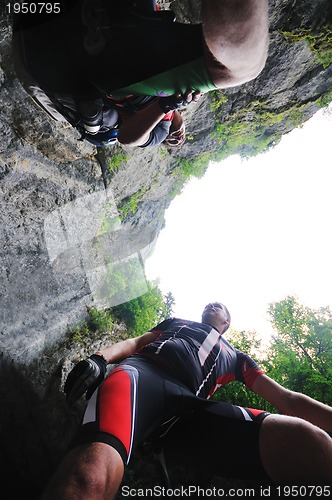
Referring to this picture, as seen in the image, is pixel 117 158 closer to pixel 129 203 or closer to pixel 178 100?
pixel 129 203

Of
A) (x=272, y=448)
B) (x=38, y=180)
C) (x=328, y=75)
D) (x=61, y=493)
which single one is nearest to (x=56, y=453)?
(x=61, y=493)

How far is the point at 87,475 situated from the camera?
180cm

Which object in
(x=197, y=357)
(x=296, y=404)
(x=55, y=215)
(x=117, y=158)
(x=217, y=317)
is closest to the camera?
(x=296, y=404)

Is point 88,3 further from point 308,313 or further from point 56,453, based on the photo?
point 308,313

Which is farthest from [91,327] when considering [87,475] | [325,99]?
[325,99]

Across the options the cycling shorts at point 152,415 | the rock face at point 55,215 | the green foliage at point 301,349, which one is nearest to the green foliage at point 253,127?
the rock face at point 55,215

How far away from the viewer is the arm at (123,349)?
11.5 ft

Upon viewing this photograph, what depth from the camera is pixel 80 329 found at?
502 cm

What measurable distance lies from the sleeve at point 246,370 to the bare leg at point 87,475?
258cm

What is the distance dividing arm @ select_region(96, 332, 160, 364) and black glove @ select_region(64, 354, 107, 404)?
1.73ft

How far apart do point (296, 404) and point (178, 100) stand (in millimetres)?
3560

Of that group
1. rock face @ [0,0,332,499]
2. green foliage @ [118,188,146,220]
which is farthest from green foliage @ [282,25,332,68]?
green foliage @ [118,188,146,220]

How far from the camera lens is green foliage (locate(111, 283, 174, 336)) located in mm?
6059

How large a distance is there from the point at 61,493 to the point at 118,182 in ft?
14.9
